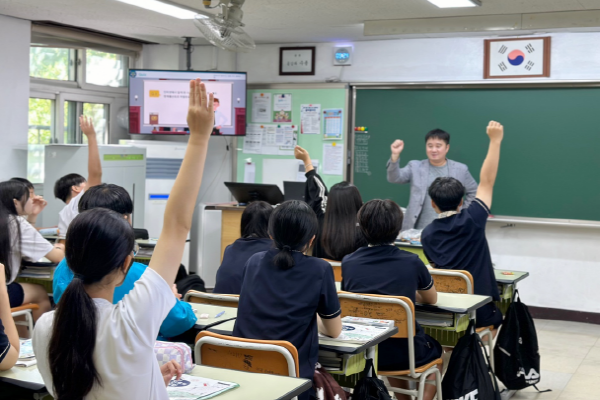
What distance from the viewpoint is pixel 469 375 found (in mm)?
3039

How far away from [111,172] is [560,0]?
3896mm

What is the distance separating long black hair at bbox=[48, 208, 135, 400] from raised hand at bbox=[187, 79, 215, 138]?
0.27m

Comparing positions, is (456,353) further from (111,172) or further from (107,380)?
(111,172)

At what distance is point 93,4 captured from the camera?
5109mm

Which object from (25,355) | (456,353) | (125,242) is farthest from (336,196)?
(125,242)

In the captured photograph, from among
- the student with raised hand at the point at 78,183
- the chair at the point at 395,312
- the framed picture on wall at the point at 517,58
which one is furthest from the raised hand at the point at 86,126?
the framed picture on wall at the point at 517,58

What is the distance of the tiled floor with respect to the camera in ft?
12.9

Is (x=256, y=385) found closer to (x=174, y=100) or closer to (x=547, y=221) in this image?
(x=547, y=221)

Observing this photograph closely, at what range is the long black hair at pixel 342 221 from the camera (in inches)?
147

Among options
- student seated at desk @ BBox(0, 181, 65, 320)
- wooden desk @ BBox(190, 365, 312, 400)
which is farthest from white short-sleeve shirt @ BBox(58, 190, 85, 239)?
wooden desk @ BBox(190, 365, 312, 400)

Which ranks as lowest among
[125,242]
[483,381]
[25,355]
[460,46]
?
[483,381]

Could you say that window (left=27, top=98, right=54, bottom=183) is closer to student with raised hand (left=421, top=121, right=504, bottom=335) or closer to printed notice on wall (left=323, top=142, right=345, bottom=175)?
printed notice on wall (left=323, top=142, right=345, bottom=175)

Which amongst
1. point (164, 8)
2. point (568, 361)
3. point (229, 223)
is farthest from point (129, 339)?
point (229, 223)

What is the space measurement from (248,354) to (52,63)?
5.08 m
